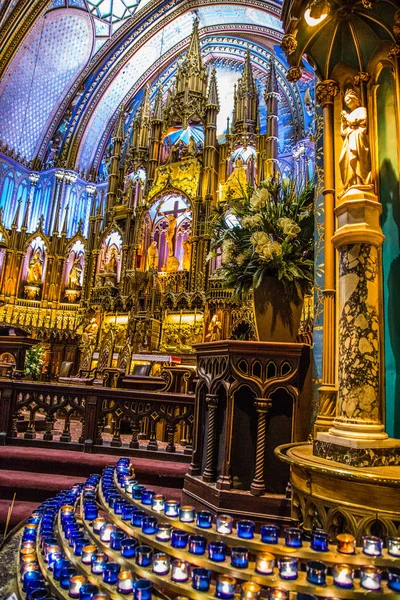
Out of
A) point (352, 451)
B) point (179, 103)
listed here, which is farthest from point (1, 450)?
point (179, 103)

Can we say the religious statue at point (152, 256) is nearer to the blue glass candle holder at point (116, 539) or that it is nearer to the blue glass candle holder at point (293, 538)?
the blue glass candle holder at point (116, 539)

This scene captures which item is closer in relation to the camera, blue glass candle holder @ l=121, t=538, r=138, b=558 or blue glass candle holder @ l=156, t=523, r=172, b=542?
blue glass candle holder @ l=121, t=538, r=138, b=558

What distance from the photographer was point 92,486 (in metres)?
2.78

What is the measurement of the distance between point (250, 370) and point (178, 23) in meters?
18.6

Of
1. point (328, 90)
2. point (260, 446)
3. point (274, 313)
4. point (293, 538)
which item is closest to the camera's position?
point (293, 538)

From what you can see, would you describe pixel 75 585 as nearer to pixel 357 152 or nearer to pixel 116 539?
pixel 116 539

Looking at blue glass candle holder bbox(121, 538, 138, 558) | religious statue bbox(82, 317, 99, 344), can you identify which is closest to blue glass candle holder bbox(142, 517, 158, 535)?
blue glass candle holder bbox(121, 538, 138, 558)

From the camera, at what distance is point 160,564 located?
5.30 feet

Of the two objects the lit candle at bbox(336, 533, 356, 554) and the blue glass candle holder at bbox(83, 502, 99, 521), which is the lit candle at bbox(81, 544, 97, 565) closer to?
the blue glass candle holder at bbox(83, 502, 99, 521)

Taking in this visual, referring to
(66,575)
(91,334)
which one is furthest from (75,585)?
(91,334)

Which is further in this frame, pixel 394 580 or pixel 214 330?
pixel 214 330

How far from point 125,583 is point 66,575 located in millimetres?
275

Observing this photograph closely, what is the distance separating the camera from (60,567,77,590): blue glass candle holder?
1613 mm

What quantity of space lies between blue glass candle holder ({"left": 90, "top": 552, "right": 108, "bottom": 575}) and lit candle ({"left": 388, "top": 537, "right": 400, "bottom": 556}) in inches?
42.4
